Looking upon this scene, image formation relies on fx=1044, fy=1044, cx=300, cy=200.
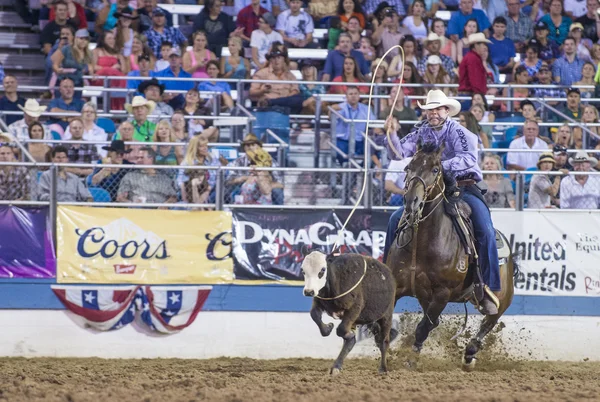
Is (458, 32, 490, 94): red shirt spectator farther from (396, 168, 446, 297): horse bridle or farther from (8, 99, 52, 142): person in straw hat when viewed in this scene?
(396, 168, 446, 297): horse bridle

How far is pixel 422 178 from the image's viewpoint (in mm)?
9289

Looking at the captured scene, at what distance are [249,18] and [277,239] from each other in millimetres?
6806

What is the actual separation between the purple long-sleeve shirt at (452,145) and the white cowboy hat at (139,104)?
5.55 meters

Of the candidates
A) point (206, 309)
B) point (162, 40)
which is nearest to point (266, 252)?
point (206, 309)

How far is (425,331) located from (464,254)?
834 mm

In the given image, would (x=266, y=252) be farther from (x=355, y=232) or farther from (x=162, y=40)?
(x=162, y=40)

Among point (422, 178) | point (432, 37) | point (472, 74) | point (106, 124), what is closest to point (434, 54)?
point (432, 37)

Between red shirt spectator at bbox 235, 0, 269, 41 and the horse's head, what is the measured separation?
31.7 feet

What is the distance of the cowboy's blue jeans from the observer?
10203mm

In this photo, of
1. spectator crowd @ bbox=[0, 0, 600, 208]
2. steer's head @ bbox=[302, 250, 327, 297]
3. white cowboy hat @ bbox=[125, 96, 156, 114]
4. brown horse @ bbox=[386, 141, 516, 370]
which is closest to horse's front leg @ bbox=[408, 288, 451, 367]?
brown horse @ bbox=[386, 141, 516, 370]

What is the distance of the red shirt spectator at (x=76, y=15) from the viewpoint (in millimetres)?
17844

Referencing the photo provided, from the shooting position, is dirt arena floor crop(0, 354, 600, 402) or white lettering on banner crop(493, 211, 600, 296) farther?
white lettering on banner crop(493, 211, 600, 296)

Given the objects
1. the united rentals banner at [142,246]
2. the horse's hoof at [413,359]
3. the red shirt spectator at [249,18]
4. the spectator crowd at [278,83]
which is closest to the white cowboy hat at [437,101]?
the horse's hoof at [413,359]

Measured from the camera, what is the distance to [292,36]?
61.3 ft
